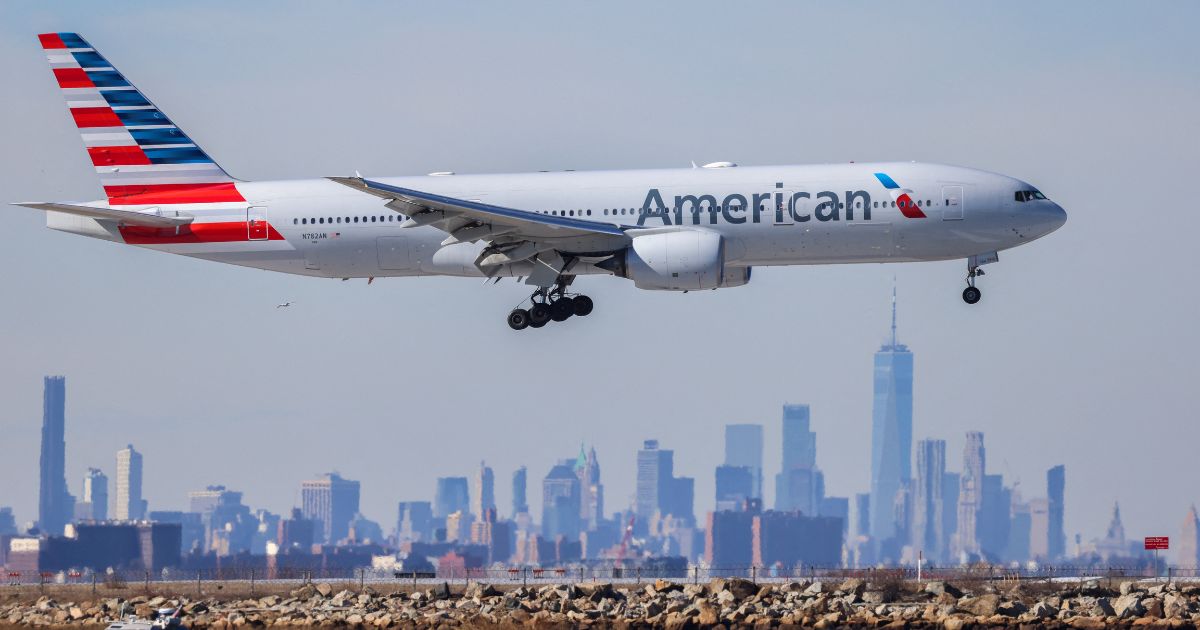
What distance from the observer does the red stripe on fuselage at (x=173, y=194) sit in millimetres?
66812

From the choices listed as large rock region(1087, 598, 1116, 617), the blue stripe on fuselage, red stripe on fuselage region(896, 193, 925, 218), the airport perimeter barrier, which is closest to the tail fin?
the airport perimeter barrier

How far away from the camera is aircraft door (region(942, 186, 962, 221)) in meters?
61.0

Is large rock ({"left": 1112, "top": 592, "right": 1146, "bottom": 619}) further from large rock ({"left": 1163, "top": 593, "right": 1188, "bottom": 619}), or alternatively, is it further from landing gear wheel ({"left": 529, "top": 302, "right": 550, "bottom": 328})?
landing gear wheel ({"left": 529, "top": 302, "right": 550, "bottom": 328})

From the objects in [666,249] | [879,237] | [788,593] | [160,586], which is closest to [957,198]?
[879,237]

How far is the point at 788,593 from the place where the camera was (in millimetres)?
56156

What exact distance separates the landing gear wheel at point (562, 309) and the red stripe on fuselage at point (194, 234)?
31.0ft

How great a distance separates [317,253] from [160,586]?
40.4 feet

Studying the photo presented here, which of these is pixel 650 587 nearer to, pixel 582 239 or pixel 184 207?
pixel 582 239

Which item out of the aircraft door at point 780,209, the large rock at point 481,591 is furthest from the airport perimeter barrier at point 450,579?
the aircraft door at point 780,209

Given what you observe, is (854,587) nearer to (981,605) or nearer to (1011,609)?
(981,605)

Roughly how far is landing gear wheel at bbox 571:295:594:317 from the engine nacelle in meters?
3.84

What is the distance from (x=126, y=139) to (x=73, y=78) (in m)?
3.26

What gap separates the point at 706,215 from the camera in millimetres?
61406

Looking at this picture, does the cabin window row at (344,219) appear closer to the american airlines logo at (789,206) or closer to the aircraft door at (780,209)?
the american airlines logo at (789,206)
